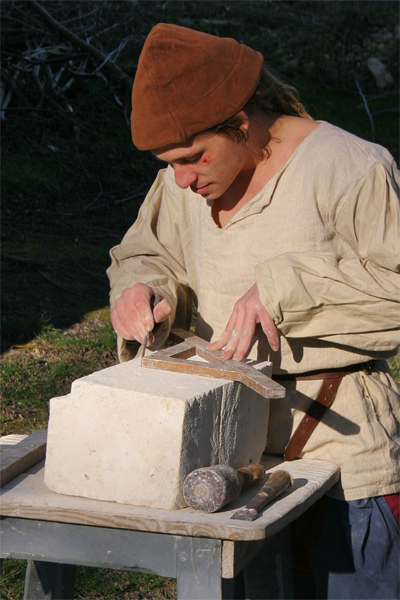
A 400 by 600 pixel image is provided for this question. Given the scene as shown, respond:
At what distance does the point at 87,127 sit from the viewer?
823cm

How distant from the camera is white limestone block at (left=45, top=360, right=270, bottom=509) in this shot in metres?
1.72

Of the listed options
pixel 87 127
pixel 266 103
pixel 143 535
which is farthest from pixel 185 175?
pixel 87 127

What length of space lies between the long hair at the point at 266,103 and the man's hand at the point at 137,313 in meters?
0.50

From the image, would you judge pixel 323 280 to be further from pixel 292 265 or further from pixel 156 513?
pixel 156 513

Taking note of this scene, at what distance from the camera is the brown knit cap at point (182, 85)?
6.19 ft

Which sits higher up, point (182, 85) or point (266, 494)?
point (182, 85)

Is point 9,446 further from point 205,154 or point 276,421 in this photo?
point 205,154

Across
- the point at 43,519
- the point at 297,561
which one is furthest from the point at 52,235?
the point at 43,519

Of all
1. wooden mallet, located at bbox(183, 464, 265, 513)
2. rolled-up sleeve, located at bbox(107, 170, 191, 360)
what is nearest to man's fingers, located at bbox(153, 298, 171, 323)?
rolled-up sleeve, located at bbox(107, 170, 191, 360)

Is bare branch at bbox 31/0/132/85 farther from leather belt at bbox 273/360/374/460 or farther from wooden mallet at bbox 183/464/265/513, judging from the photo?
wooden mallet at bbox 183/464/265/513

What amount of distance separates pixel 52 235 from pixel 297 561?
465cm

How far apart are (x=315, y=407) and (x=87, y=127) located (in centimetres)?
668

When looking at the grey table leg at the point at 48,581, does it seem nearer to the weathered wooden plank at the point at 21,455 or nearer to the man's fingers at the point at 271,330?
the weathered wooden plank at the point at 21,455

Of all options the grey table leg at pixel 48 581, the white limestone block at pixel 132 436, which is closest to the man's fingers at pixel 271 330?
the white limestone block at pixel 132 436
